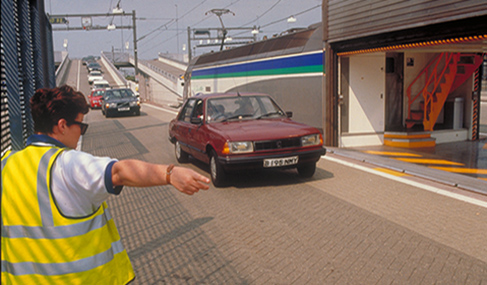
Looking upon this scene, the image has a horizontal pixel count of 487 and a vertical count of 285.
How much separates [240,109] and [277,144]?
1605 millimetres

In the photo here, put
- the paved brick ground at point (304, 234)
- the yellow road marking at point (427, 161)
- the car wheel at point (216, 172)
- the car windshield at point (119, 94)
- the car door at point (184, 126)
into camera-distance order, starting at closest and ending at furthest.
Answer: the paved brick ground at point (304, 234) → the car wheel at point (216, 172) → the car door at point (184, 126) → the yellow road marking at point (427, 161) → the car windshield at point (119, 94)

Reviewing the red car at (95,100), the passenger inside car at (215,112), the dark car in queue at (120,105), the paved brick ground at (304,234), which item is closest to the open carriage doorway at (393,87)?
the paved brick ground at (304,234)

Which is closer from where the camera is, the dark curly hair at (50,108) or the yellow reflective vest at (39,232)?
the yellow reflective vest at (39,232)

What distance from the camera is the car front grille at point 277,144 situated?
7.43m

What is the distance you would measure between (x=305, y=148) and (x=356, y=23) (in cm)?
480

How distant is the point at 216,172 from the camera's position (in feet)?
25.4

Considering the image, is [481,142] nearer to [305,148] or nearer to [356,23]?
[356,23]

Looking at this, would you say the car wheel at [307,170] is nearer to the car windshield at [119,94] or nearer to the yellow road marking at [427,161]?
the yellow road marking at [427,161]

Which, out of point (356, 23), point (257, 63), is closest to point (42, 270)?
point (356, 23)

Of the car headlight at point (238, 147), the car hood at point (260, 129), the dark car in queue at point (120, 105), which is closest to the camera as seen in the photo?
the car headlight at point (238, 147)

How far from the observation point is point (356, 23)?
36.1 feet

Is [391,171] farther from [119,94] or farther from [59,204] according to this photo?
[119,94]

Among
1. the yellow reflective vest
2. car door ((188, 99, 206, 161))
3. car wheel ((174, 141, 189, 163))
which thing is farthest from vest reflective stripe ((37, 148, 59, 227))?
car wheel ((174, 141, 189, 163))

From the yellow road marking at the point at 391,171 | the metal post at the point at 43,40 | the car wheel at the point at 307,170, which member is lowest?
the yellow road marking at the point at 391,171
